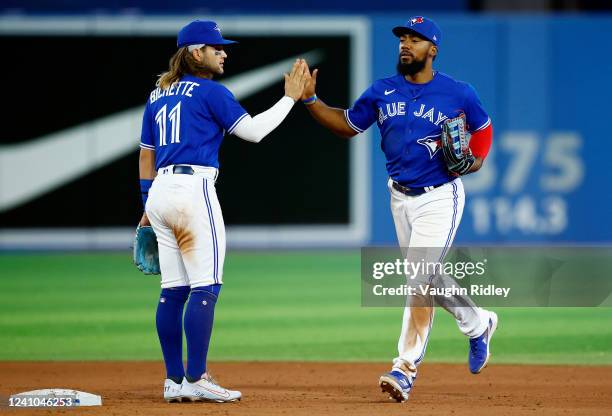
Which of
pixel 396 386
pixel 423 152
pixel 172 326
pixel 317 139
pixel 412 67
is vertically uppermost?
pixel 317 139

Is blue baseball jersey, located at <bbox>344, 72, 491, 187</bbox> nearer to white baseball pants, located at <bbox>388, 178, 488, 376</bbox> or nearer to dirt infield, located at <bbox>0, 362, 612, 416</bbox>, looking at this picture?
white baseball pants, located at <bbox>388, 178, 488, 376</bbox>

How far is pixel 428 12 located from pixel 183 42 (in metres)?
11.0

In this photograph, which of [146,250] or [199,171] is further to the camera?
[146,250]

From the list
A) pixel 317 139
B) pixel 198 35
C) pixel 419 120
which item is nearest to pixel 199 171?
pixel 198 35

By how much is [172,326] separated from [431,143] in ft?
5.43

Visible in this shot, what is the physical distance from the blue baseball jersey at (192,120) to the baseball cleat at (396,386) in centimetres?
138

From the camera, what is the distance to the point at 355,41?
1503cm

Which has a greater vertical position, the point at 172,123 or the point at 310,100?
the point at 310,100

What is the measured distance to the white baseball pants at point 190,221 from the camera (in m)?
5.63

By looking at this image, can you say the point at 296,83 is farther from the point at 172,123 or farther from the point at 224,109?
the point at 172,123

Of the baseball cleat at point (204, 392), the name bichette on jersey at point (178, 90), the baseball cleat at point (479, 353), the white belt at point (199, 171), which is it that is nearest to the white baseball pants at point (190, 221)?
the white belt at point (199, 171)

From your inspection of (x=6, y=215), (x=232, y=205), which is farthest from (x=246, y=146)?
(x=6, y=215)

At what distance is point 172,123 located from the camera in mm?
5703

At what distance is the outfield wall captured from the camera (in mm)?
14508
